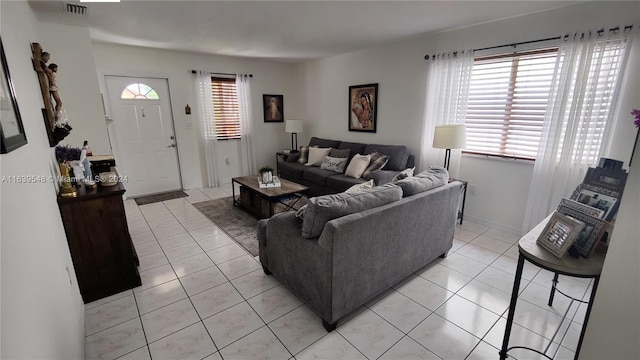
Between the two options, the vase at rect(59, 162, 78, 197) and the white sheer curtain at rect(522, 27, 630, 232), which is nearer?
the vase at rect(59, 162, 78, 197)

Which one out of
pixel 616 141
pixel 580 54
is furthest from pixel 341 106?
pixel 616 141

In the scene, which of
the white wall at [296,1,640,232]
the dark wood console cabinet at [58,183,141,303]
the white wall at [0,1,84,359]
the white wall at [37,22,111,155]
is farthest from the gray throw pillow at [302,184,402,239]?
the white wall at [37,22,111,155]

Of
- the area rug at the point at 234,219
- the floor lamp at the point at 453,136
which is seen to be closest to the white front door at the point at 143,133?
the area rug at the point at 234,219

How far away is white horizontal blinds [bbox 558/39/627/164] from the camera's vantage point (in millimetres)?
2490

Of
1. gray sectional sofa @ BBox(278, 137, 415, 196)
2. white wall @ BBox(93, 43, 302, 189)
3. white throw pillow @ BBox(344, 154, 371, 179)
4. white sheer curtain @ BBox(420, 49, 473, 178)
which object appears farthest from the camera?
white wall @ BBox(93, 43, 302, 189)

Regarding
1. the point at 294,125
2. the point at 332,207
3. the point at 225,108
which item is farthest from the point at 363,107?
the point at 332,207

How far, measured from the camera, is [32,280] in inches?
41.4

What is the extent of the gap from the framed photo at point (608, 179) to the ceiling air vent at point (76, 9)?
4.25 meters

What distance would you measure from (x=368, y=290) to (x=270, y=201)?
71.6 inches

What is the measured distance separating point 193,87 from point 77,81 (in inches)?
69.8

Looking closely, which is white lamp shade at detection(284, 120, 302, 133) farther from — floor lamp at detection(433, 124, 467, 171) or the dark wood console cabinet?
the dark wood console cabinet

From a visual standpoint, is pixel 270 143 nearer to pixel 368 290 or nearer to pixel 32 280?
pixel 368 290

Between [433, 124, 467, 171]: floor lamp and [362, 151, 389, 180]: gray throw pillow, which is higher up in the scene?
[433, 124, 467, 171]: floor lamp

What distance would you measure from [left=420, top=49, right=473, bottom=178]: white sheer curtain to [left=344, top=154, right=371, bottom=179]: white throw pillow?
819 mm
